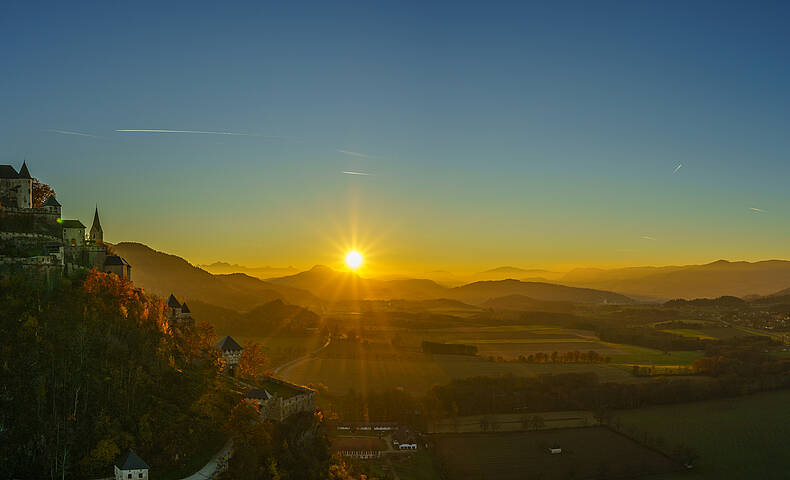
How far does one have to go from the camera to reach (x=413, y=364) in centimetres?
10581

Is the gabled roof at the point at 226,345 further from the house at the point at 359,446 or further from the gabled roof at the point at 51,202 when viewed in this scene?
the gabled roof at the point at 51,202

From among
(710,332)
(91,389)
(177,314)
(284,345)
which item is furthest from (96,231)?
(710,332)

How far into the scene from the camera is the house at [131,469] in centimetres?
3098

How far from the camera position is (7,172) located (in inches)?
1913

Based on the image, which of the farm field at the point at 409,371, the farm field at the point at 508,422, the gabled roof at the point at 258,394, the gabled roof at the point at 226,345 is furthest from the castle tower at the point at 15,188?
the farm field at the point at 508,422

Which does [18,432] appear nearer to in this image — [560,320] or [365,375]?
[365,375]

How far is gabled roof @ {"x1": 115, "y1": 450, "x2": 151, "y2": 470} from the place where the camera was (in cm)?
3096

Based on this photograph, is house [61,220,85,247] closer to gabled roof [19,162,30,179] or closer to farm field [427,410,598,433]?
gabled roof [19,162,30,179]

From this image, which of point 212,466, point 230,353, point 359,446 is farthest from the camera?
point 359,446

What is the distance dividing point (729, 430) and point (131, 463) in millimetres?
76868

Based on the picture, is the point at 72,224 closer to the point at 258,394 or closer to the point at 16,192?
the point at 16,192

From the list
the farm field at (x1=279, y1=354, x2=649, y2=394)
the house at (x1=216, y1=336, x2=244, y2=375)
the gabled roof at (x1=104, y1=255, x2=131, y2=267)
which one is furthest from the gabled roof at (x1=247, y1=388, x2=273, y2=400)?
the farm field at (x1=279, y1=354, x2=649, y2=394)

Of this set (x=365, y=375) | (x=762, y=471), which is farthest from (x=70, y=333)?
(x=762, y=471)

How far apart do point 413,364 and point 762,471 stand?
5969 cm
